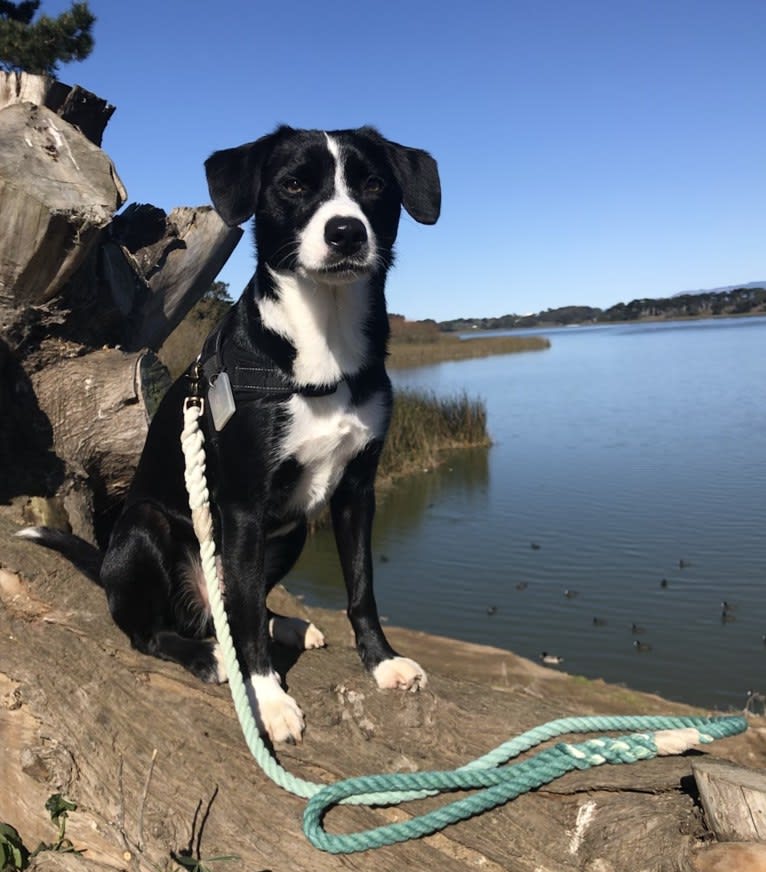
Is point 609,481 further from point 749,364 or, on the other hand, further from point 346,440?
point 749,364

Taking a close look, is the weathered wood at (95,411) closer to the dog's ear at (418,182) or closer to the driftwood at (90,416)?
the driftwood at (90,416)

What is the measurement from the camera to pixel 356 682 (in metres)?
2.63

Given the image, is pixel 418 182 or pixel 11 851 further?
pixel 418 182

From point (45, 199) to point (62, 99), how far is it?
888 millimetres

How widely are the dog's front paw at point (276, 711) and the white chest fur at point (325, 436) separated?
23.1 inches

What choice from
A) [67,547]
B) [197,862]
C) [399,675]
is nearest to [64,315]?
[67,547]

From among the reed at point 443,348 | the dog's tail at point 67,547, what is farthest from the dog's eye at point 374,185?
the reed at point 443,348

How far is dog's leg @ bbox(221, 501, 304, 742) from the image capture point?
2508mm

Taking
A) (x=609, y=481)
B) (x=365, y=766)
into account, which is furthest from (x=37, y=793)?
(x=609, y=481)

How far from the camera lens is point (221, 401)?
2.62 meters

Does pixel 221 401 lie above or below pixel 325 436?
above

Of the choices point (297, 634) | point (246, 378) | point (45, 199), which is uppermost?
point (45, 199)

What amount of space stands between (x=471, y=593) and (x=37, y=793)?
19.8ft

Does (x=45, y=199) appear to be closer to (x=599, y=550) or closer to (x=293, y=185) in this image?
(x=293, y=185)
